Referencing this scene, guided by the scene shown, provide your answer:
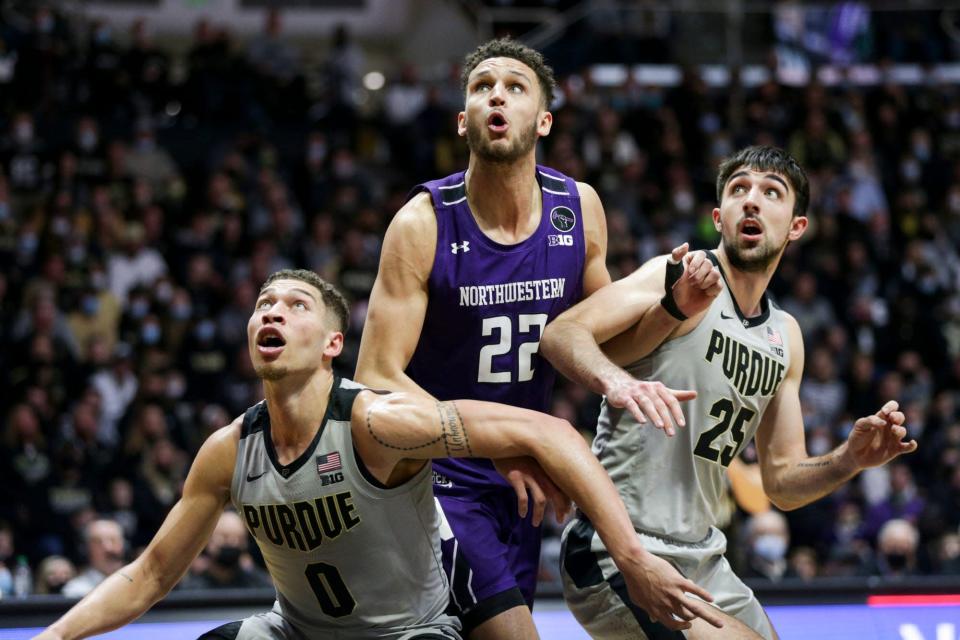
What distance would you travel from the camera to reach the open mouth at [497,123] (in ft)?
16.0

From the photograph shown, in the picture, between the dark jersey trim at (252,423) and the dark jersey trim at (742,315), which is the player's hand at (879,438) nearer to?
the dark jersey trim at (742,315)

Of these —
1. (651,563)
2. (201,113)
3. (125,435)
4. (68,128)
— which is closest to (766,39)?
(201,113)

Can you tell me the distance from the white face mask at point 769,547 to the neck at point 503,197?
17.3 ft

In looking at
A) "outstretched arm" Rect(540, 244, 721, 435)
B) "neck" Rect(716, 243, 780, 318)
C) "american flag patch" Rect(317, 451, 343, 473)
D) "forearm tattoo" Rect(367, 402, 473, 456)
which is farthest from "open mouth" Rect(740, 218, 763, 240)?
"american flag patch" Rect(317, 451, 343, 473)

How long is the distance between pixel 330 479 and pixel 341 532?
190 mm

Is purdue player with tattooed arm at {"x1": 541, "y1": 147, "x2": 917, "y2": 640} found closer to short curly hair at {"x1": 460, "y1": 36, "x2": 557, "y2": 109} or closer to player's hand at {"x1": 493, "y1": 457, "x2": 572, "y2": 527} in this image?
player's hand at {"x1": 493, "y1": 457, "x2": 572, "y2": 527}

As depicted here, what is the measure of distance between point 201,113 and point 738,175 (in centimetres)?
1110

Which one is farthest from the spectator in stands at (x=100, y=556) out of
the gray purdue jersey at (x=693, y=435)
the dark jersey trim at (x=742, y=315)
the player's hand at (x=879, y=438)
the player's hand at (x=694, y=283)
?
the player's hand at (x=879, y=438)

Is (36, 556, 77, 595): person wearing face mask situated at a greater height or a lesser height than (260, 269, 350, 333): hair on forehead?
lesser

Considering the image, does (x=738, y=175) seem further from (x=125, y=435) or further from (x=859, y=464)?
(x=125, y=435)

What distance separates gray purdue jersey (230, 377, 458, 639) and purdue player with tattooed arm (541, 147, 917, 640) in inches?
25.2

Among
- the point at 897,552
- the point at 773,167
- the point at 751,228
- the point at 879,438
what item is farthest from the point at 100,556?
the point at 897,552

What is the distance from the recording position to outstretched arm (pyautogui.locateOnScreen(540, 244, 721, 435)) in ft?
13.9

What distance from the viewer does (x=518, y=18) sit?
16.9m
